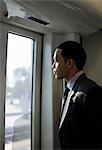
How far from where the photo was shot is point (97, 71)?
2.41m

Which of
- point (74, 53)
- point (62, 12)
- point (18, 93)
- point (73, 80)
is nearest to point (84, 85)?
point (73, 80)

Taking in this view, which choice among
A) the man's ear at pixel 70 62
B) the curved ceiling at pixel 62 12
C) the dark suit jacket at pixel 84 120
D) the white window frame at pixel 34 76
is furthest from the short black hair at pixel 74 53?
the white window frame at pixel 34 76

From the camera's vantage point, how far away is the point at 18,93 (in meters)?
2.05

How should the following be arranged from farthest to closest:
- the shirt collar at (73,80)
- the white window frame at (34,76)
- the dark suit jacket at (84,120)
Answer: the white window frame at (34,76), the shirt collar at (73,80), the dark suit jacket at (84,120)

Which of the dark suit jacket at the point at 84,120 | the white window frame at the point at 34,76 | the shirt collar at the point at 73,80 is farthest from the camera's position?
the white window frame at the point at 34,76

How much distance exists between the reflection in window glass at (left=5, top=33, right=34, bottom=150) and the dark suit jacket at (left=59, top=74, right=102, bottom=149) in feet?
2.24

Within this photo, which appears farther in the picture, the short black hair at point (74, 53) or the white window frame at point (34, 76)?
the white window frame at point (34, 76)

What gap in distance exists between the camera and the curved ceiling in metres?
1.53

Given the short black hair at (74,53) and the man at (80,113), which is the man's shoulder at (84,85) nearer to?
the man at (80,113)

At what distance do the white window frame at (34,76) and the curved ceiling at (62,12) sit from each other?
0.21 metres

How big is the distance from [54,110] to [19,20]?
84cm

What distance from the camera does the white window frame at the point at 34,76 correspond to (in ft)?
6.12

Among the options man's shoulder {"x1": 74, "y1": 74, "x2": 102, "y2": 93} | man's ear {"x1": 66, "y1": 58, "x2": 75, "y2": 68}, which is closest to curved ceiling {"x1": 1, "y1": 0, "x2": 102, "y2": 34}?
man's ear {"x1": 66, "y1": 58, "x2": 75, "y2": 68}

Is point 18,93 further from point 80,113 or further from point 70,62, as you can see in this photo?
point 80,113
